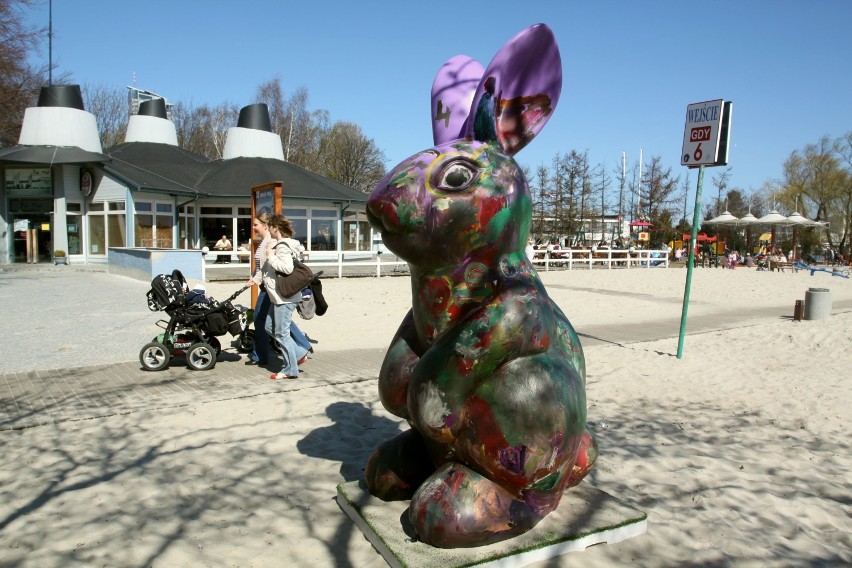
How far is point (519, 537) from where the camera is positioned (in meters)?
2.79

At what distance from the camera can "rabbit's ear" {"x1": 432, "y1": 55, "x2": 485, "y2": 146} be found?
3.05 m

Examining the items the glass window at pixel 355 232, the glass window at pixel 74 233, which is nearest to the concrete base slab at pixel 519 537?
the glass window at pixel 74 233

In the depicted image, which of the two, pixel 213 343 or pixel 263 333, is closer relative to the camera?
pixel 263 333

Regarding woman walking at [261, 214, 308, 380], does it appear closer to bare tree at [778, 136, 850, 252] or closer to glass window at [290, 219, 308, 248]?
glass window at [290, 219, 308, 248]

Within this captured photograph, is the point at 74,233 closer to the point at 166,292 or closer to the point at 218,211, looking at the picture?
the point at 218,211

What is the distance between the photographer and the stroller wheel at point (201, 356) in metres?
6.98

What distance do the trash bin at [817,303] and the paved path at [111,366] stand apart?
65 centimetres

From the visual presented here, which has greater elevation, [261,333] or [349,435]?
[261,333]

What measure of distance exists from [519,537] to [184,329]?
5512 mm

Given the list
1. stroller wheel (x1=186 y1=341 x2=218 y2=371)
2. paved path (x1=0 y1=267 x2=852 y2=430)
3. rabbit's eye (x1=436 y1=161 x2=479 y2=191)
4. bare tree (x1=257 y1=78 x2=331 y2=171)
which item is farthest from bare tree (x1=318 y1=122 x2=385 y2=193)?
rabbit's eye (x1=436 y1=161 x2=479 y2=191)

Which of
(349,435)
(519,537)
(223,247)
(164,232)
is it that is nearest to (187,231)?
(164,232)

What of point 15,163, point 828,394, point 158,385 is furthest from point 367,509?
point 15,163

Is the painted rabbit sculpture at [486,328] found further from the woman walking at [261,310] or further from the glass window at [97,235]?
the glass window at [97,235]

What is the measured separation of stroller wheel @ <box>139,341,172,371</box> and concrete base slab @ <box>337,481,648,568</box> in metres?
4.25
